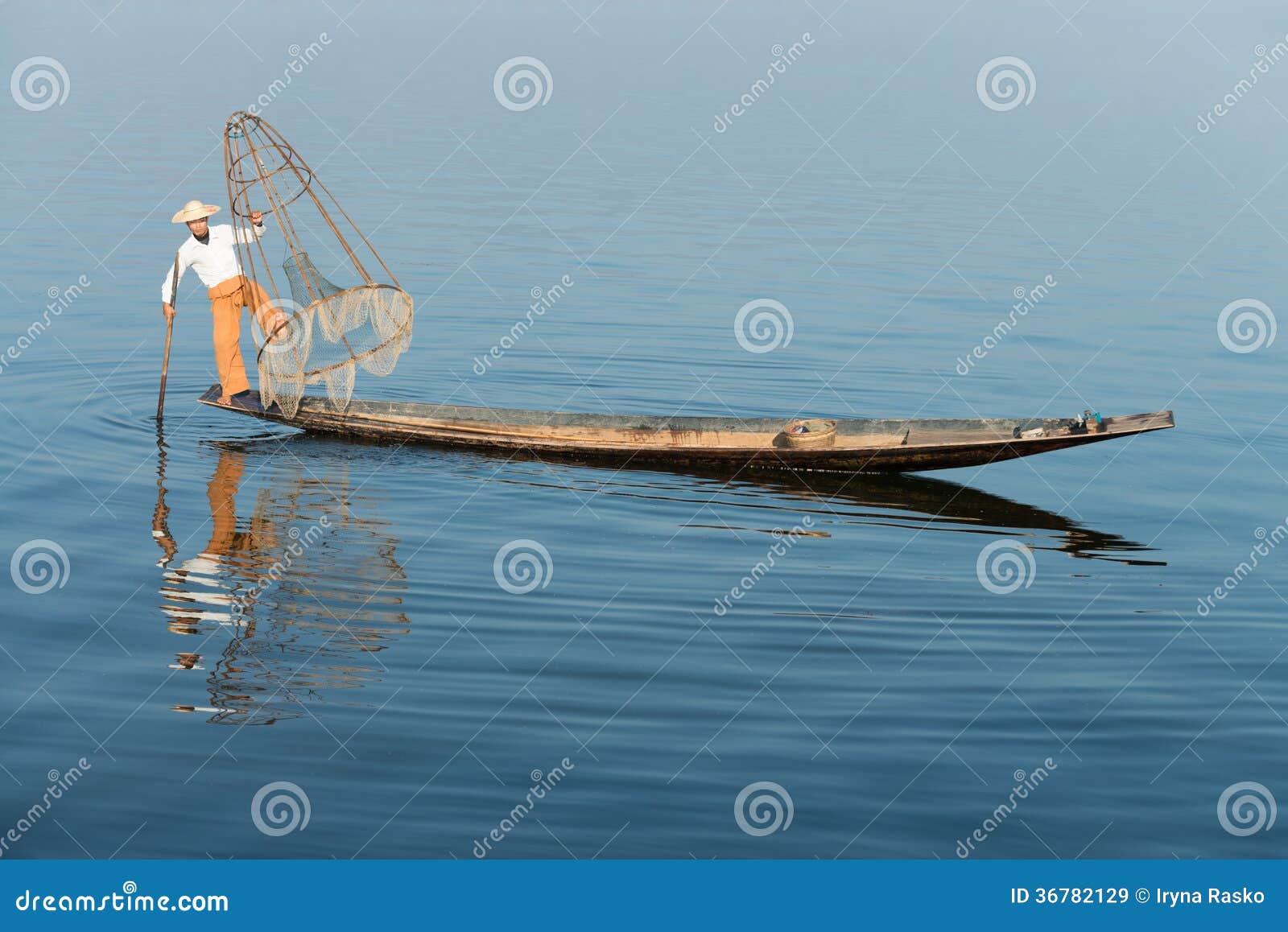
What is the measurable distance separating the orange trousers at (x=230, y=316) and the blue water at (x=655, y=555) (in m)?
0.54

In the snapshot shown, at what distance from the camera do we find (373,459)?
1036 centimetres

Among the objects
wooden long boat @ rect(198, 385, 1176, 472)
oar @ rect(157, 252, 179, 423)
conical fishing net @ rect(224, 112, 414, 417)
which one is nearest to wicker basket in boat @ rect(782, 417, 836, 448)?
wooden long boat @ rect(198, 385, 1176, 472)

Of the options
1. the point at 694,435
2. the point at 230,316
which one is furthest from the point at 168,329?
the point at 694,435

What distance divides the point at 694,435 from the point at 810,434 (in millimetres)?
815

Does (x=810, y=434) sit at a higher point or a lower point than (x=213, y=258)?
higher

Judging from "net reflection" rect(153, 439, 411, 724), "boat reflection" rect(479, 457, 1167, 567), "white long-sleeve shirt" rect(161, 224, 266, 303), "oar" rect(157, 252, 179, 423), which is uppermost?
"boat reflection" rect(479, 457, 1167, 567)

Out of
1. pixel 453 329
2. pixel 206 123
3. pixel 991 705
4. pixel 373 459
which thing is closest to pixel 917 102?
pixel 206 123

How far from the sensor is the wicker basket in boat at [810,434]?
32.1ft

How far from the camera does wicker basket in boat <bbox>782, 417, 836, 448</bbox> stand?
32.1 feet

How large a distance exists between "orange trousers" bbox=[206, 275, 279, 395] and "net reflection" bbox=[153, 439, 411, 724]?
0.77m

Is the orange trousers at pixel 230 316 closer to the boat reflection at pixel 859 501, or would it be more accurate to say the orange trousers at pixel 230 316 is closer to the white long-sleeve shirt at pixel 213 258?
the white long-sleeve shirt at pixel 213 258

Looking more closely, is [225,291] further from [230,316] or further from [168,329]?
[168,329]

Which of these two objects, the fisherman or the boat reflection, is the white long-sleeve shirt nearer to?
the fisherman

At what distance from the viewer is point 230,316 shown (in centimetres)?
1052
